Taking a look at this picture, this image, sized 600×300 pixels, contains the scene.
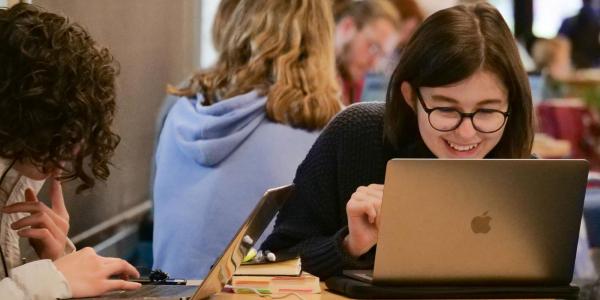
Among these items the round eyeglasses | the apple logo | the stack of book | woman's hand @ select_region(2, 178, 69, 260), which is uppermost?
the round eyeglasses

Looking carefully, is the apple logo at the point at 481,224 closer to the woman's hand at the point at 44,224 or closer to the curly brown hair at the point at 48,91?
the curly brown hair at the point at 48,91

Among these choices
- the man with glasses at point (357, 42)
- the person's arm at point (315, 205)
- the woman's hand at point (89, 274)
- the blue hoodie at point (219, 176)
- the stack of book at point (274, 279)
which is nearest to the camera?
the woman's hand at point (89, 274)

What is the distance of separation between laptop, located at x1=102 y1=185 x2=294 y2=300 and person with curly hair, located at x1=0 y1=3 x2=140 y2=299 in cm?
6

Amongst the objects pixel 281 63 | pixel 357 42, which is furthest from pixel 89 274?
pixel 357 42

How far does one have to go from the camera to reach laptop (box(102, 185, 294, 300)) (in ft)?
6.62

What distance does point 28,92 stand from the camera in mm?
1912

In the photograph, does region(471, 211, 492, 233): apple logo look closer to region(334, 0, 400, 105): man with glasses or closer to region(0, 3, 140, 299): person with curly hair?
region(0, 3, 140, 299): person with curly hair

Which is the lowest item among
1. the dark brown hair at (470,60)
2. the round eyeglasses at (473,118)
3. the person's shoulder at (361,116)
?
the person's shoulder at (361,116)

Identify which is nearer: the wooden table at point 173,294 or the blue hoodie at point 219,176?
the wooden table at point 173,294

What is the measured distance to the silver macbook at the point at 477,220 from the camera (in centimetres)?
208

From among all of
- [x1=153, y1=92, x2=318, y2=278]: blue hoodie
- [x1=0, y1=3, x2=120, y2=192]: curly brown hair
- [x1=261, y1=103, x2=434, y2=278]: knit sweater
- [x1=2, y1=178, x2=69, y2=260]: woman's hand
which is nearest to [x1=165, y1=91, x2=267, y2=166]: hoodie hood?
[x1=153, y1=92, x2=318, y2=278]: blue hoodie

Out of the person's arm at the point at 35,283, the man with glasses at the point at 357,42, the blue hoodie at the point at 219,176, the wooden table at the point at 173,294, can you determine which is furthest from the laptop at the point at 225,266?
the man with glasses at the point at 357,42

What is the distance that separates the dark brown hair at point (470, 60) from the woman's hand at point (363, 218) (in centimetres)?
32

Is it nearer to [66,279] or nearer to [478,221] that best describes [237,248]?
[66,279]
